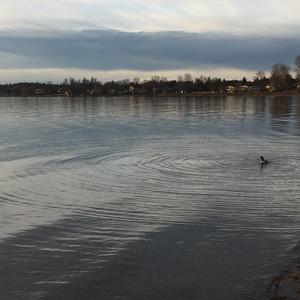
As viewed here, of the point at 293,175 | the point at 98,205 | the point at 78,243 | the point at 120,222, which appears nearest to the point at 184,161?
the point at 293,175

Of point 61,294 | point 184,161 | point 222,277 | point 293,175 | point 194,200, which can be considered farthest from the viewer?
point 184,161

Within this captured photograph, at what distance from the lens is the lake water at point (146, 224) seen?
9.16 metres

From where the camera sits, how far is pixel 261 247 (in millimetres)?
11094

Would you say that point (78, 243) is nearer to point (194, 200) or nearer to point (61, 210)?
point (61, 210)

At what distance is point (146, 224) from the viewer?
13.2m

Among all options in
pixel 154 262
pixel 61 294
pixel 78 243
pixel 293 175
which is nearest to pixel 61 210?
pixel 78 243

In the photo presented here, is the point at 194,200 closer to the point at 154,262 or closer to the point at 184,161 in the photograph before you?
the point at 154,262

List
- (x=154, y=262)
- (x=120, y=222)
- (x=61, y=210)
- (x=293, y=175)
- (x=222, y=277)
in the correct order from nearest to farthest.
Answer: (x=222, y=277) < (x=154, y=262) < (x=120, y=222) < (x=61, y=210) < (x=293, y=175)

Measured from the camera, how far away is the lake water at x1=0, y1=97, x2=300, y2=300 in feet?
30.1

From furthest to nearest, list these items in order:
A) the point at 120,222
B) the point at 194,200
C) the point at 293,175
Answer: the point at 293,175 → the point at 194,200 → the point at 120,222

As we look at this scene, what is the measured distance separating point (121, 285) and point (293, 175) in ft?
41.5

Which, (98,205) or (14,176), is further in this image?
(14,176)

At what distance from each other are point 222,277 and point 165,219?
444 centimetres

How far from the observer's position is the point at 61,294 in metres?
8.70
